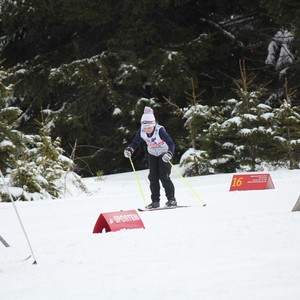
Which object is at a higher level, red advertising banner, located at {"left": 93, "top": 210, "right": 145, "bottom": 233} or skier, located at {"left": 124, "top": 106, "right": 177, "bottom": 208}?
red advertising banner, located at {"left": 93, "top": 210, "right": 145, "bottom": 233}

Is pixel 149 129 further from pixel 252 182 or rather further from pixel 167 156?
pixel 252 182

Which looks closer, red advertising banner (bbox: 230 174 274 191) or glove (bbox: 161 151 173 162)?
glove (bbox: 161 151 173 162)

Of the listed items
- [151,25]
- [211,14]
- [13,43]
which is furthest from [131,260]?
[13,43]

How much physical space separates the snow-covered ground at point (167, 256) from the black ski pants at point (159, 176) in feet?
2.69

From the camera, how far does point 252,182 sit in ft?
41.8

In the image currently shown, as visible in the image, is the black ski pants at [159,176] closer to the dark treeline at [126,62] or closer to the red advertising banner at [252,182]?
the red advertising banner at [252,182]

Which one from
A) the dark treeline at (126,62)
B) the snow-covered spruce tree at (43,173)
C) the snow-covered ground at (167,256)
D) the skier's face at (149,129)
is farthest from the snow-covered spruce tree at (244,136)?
the snow-covered ground at (167,256)

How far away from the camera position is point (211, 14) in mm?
28547

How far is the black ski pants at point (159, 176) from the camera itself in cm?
1105

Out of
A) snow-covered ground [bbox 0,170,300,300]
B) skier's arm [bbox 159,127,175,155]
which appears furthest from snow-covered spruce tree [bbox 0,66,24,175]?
skier's arm [bbox 159,127,175,155]

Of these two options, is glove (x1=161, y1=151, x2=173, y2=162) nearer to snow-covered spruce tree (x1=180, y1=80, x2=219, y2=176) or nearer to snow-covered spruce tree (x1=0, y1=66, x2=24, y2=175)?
snow-covered spruce tree (x1=0, y1=66, x2=24, y2=175)

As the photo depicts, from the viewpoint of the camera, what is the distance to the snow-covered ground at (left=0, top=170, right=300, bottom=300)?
468 centimetres

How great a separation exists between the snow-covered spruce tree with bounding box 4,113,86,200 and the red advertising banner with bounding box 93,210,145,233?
18.6 feet

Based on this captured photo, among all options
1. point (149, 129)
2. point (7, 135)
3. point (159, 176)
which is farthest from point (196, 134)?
point (149, 129)
